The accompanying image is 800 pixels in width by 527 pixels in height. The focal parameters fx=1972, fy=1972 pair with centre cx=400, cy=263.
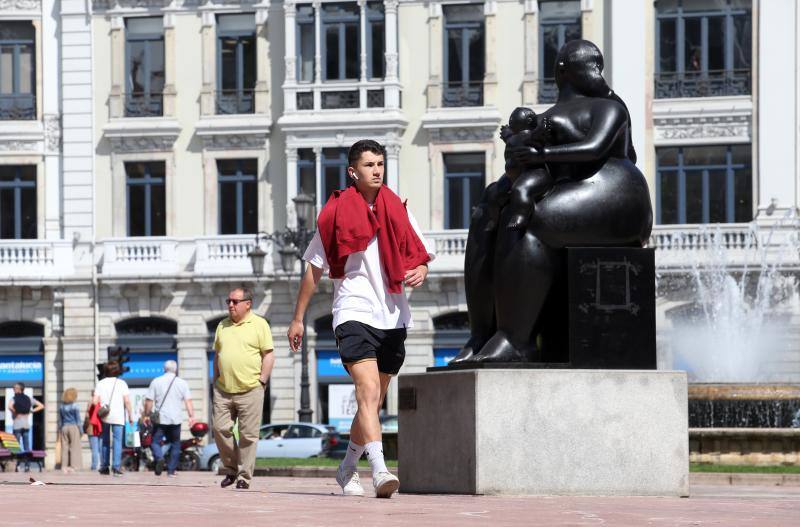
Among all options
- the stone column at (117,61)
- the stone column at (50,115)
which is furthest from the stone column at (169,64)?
the stone column at (50,115)

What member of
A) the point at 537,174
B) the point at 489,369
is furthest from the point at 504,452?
the point at 537,174

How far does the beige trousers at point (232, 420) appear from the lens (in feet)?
45.0

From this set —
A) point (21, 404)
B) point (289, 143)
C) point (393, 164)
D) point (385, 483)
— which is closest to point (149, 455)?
point (21, 404)

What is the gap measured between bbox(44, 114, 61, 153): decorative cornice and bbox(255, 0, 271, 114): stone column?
14.9 feet

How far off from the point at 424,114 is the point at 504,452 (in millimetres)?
33235

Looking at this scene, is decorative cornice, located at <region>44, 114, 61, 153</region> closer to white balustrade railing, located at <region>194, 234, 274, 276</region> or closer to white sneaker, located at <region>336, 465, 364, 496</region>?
white balustrade railing, located at <region>194, 234, 274, 276</region>

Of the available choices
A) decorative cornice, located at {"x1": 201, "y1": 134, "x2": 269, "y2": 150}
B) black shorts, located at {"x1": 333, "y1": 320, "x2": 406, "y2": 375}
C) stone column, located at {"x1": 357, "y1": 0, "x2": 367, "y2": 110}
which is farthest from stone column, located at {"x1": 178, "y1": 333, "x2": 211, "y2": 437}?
black shorts, located at {"x1": 333, "y1": 320, "x2": 406, "y2": 375}

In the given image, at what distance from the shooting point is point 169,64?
43562mm

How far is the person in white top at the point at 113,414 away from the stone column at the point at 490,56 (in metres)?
17.2

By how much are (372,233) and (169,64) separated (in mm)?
34560

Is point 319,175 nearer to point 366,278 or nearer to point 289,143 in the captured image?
point 289,143

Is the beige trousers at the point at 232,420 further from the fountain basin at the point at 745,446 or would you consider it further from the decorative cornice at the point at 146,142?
the decorative cornice at the point at 146,142

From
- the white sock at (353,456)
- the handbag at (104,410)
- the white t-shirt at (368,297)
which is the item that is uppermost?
the white t-shirt at (368,297)

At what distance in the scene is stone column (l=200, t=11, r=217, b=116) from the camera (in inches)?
1705
